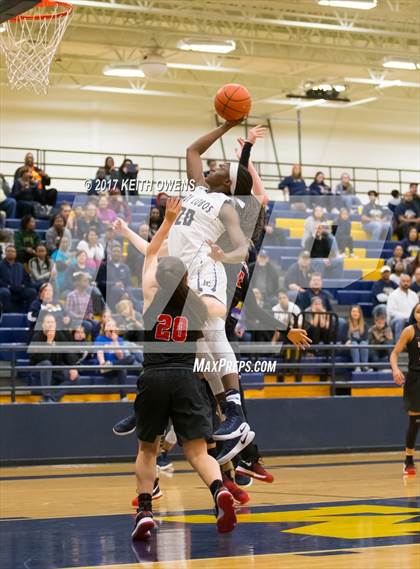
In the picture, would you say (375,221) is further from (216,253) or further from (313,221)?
(216,253)

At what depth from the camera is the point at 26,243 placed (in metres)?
17.0

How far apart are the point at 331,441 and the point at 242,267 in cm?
769

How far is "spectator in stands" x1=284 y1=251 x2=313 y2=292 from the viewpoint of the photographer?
1708cm

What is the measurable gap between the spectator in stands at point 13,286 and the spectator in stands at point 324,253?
14.9ft

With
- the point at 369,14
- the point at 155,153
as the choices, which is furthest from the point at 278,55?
the point at 155,153

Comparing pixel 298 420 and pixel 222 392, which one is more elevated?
pixel 222 392

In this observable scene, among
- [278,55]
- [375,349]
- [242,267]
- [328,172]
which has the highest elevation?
[278,55]

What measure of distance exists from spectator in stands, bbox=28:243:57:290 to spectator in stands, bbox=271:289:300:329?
3.23 meters

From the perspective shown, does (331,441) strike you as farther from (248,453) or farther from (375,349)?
(248,453)

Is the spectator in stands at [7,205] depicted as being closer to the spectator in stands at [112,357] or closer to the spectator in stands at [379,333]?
the spectator in stands at [112,357]

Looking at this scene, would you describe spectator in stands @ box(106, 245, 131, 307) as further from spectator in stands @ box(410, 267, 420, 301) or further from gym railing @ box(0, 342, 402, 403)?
spectator in stands @ box(410, 267, 420, 301)

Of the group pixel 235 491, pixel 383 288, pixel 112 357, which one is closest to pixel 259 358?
pixel 112 357

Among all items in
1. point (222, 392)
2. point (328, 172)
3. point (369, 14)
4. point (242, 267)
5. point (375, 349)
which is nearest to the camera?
point (222, 392)

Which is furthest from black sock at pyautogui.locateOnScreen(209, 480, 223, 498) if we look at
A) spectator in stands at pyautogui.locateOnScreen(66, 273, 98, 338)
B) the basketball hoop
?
spectator in stands at pyautogui.locateOnScreen(66, 273, 98, 338)
